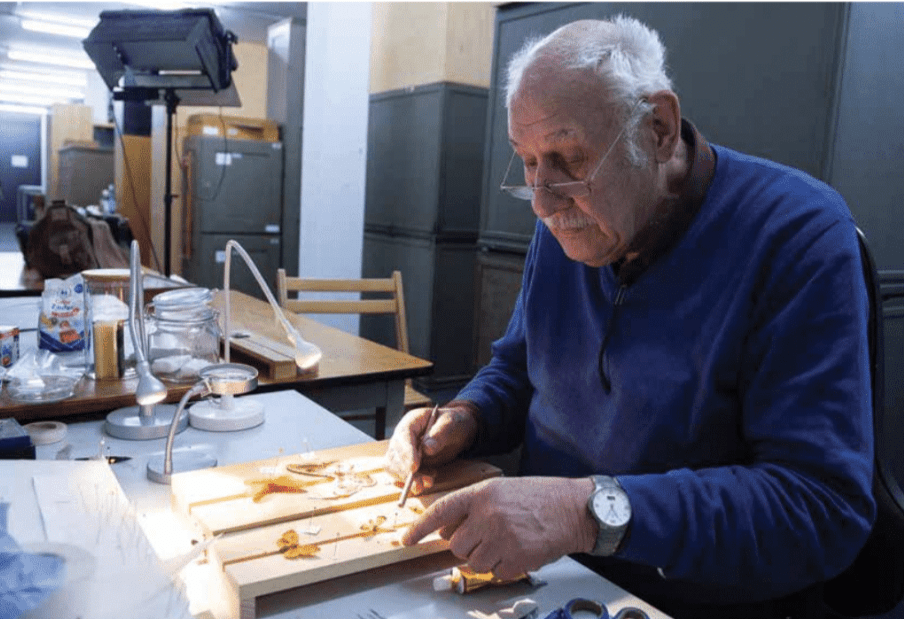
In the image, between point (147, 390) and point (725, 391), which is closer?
point (725, 391)

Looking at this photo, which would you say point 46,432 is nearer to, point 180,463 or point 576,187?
point 180,463

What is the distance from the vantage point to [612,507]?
89cm

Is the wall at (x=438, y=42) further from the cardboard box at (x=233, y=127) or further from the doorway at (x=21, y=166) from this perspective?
the doorway at (x=21, y=166)

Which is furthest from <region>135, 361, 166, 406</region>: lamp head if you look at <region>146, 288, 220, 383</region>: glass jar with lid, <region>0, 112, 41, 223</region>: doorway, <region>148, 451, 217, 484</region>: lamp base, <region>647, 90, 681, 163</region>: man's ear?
<region>0, 112, 41, 223</region>: doorway

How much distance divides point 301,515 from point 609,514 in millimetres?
397

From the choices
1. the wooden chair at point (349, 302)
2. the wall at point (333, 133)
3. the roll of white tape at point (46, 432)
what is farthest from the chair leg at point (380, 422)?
the wall at point (333, 133)

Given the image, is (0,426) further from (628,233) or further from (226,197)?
(226,197)

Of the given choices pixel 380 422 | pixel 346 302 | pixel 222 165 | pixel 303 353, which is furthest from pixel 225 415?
pixel 222 165

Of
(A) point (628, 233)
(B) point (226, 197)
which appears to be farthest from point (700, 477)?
(B) point (226, 197)

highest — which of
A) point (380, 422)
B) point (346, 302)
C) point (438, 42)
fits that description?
point (438, 42)

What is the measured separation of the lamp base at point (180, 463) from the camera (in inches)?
47.0

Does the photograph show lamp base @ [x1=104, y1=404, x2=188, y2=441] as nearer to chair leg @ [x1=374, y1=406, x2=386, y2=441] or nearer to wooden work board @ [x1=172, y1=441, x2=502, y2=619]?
wooden work board @ [x1=172, y1=441, x2=502, y2=619]

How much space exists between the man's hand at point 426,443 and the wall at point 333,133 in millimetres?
3322

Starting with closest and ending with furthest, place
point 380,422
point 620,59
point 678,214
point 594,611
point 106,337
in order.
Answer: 1. point 594,611
2. point 620,59
3. point 678,214
4. point 106,337
5. point 380,422
